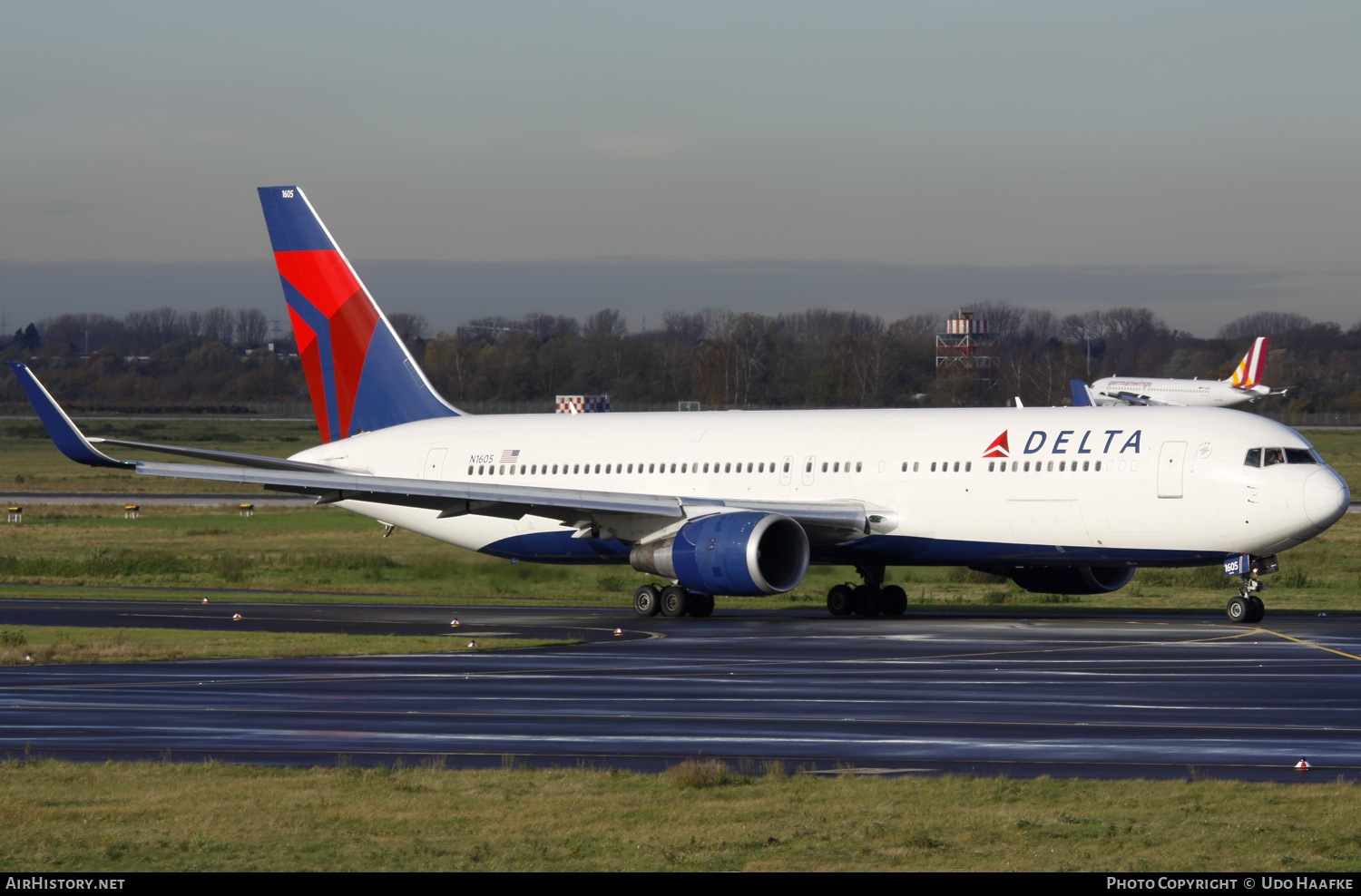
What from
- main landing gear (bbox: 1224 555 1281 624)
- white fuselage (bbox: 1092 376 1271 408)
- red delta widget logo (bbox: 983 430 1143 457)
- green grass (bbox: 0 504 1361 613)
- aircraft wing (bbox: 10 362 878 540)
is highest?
white fuselage (bbox: 1092 376 1271 408)

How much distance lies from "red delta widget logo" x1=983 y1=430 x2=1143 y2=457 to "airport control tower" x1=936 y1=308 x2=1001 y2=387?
135905mm

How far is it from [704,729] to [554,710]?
2217 millimetres

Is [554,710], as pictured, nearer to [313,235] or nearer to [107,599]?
[107,599]

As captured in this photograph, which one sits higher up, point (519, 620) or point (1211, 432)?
point (1211, 432)

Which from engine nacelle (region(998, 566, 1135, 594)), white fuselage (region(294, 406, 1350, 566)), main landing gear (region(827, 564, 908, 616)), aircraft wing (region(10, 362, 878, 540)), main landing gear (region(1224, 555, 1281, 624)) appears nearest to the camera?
main landing gear (region(1224, 555, 1281, 624))

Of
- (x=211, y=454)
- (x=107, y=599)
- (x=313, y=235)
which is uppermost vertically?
(x=313, y=235)

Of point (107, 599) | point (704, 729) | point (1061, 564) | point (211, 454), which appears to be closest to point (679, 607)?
point (1061, 564)

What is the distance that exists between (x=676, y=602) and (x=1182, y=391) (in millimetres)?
92200

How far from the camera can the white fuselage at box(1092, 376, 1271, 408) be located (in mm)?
117375

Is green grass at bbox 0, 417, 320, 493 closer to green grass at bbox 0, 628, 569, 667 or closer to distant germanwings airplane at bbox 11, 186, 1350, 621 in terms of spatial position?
distant germanwings airplane at bbox 11, 186, 1350, 621

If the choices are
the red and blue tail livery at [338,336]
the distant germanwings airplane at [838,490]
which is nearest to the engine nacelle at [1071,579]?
the distant germanwings airplane at [838,490]

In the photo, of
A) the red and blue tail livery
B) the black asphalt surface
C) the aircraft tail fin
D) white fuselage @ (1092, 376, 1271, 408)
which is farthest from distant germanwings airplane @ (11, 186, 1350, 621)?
the aircraft tail fin

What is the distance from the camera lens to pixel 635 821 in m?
12.1

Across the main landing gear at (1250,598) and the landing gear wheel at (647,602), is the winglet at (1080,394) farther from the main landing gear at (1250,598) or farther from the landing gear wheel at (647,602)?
the landing gear wheel at (647,602)
